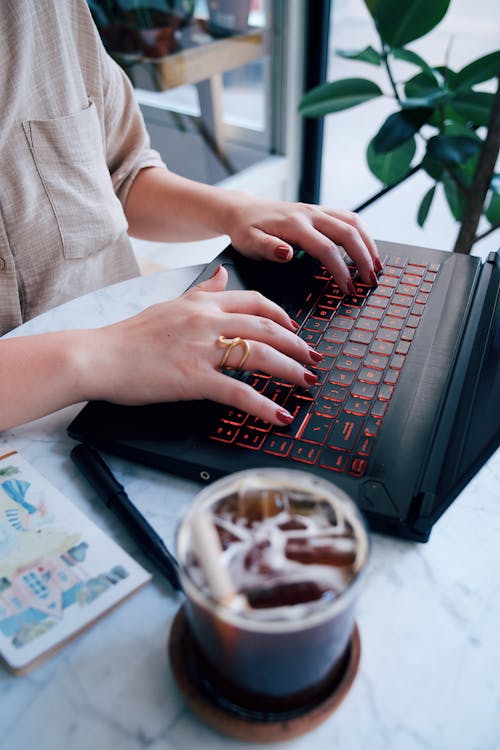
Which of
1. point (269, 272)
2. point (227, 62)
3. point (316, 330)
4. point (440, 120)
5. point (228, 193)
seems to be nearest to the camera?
point (316, 330)

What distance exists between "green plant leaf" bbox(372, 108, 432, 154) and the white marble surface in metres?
1.00

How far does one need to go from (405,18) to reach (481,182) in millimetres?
366

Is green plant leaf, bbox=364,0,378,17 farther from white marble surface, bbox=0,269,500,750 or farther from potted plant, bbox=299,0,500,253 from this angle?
white marble surface, bbox=0,269,500,750

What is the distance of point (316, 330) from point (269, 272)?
0.15 metres

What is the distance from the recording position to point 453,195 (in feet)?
4.94

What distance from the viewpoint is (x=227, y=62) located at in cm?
221

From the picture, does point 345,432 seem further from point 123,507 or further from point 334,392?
point 123,507

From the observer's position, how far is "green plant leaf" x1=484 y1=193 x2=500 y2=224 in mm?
1428

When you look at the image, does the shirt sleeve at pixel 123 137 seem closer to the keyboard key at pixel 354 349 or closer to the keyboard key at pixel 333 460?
the keyboard key at pixel 354 349

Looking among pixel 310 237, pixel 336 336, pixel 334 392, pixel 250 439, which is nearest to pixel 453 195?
pixel 310 237

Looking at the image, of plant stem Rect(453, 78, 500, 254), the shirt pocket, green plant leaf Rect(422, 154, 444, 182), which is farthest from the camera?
green plant leaf Rect(422, 154, 444, 182)

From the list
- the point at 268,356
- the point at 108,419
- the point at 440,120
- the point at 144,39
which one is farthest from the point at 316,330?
the point at 144,39

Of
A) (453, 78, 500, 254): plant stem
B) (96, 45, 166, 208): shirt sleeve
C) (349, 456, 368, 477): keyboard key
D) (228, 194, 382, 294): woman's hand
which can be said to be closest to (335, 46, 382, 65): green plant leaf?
(453, 78, 500, 254): plant stem

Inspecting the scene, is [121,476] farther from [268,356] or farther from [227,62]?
[227,62]
